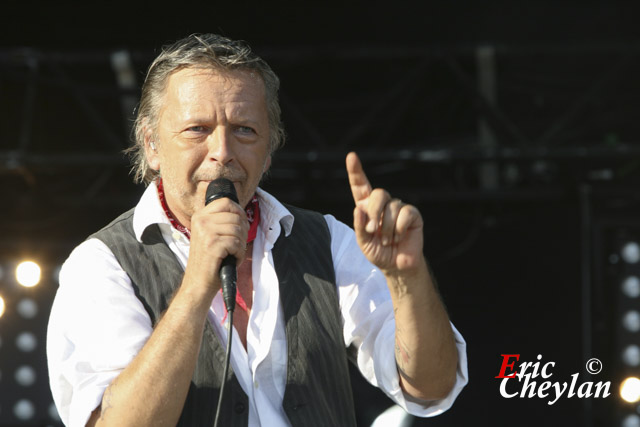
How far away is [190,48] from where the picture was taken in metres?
1.95

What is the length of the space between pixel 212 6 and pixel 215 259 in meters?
2.93

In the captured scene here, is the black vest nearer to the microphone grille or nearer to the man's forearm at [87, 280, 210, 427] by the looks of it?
the man's forearm at [87, 280, 210, 427]

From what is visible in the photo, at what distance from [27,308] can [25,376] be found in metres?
0.33

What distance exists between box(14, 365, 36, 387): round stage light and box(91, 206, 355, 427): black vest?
2.27m

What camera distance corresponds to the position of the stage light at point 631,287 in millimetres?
3908

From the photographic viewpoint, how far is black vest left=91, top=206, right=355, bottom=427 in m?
1.74

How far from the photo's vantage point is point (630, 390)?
3.79 m

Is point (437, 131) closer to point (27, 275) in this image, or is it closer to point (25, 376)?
point (27, 275)

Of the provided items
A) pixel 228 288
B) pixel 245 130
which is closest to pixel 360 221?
pixel 228 288

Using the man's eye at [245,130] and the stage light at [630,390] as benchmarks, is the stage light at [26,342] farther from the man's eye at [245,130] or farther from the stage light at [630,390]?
the stage light at [630,390]

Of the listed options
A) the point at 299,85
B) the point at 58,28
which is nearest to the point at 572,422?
the point at 299,85

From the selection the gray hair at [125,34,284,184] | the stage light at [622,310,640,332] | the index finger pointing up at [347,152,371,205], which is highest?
the gray hair at [125,34,284,184]

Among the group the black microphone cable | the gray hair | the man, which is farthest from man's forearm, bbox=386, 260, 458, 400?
the gray hair

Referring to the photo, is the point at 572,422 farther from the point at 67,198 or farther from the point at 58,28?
the point at 58,28
